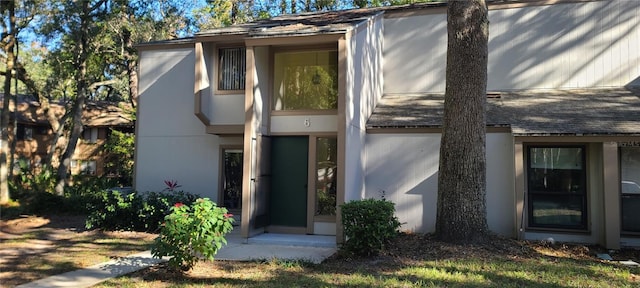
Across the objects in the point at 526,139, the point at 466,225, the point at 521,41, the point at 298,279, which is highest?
the point at 521,41

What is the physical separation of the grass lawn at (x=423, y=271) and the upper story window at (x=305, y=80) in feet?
12.9

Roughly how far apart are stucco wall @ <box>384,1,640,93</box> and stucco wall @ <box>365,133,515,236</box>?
104 inches

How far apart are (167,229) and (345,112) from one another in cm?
448

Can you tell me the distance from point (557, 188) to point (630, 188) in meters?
1.46

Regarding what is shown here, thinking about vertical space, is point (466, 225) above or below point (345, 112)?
below

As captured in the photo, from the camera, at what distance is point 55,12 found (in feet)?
54.9

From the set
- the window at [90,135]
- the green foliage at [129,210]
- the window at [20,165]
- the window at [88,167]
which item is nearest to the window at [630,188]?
the green foliage at [129,210]

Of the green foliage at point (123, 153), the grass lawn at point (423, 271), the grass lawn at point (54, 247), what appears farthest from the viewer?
the green foliage at point (123, 153)

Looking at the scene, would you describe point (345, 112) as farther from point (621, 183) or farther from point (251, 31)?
point (621, 183)

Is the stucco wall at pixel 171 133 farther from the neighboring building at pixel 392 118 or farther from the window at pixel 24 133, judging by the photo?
the window at pixel 24 133

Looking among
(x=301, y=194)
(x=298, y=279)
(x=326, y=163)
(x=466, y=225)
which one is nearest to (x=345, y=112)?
(x=326, y=163)

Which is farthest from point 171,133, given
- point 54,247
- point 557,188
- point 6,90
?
point 557,188

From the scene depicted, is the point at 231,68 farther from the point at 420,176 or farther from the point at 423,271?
the point at 423,271

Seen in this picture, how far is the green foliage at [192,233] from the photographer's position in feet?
21.6
